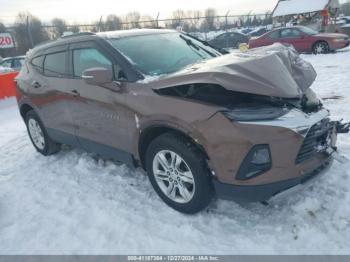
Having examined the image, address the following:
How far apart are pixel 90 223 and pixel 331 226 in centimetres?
229

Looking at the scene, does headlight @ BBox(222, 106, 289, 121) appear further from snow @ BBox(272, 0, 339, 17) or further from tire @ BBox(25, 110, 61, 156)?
snow @ BBox(272, 0, 339, 17)

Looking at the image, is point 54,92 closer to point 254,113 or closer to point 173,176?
point 173,176

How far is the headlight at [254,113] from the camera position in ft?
9.50

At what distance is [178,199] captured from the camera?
3.53 meters

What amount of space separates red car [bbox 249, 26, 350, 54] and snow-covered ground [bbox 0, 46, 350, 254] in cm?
1283

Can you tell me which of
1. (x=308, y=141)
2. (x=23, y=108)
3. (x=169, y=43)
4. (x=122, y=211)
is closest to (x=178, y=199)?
(x=122, y=211)

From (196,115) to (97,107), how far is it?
1467 mm

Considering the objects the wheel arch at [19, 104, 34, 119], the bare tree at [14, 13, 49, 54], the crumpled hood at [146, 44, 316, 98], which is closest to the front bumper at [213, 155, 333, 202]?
the crumpled hood at [146, 44, 316, 98]

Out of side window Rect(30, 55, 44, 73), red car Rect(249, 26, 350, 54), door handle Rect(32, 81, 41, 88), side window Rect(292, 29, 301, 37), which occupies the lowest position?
red car Rect(249, 26, 350, 54)

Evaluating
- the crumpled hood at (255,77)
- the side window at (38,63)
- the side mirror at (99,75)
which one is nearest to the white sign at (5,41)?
the side window at (38,63)

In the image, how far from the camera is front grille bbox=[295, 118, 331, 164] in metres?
2.94

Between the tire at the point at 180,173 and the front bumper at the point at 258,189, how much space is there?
18 centimetres

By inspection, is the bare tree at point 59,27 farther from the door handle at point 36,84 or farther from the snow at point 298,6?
the door handle at point 36,84

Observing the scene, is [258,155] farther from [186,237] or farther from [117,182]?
[117,182]
